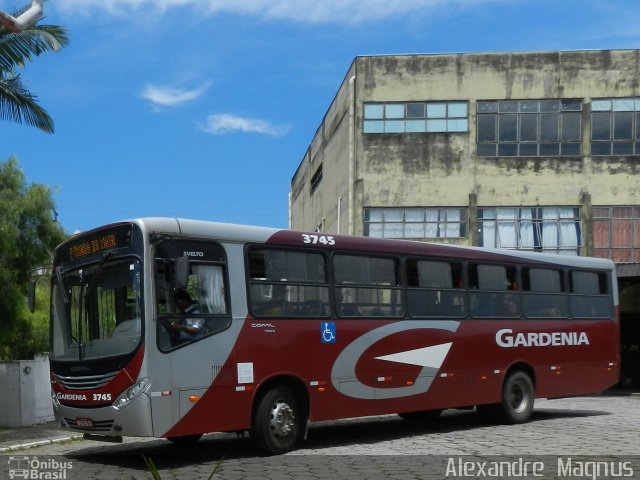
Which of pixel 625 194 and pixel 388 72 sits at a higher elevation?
pixel 388 72

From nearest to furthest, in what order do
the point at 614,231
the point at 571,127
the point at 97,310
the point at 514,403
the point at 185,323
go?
the point at 185,323 → the point at 97,310 → the point at 514,403 → the point at 614,231 → the point at 571,127

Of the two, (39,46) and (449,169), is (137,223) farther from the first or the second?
(449,169)

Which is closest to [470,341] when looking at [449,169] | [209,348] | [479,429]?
[479,429]

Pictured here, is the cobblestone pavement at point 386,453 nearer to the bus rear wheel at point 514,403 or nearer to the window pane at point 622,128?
the bus rear wheel at point 514,403

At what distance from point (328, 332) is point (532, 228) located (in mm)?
29556

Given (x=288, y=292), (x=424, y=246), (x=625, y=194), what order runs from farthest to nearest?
(x=625, y=194)
(x=424, y=246)
(x=288, y=292)

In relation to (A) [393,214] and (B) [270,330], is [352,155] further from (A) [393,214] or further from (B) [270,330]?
(B) [270,330]

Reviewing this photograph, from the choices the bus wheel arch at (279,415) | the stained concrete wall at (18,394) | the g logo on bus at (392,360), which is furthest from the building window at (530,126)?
the bus wheel arch at (279,415)

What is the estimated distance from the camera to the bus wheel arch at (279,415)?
42.2 ft

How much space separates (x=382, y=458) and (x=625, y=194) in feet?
105

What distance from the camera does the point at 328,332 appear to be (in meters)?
14.0

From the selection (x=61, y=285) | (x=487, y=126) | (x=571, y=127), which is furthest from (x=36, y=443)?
(x=571, y=127)

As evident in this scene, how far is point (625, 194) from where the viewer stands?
41.8 metres

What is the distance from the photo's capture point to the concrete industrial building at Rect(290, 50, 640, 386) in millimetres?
41906
